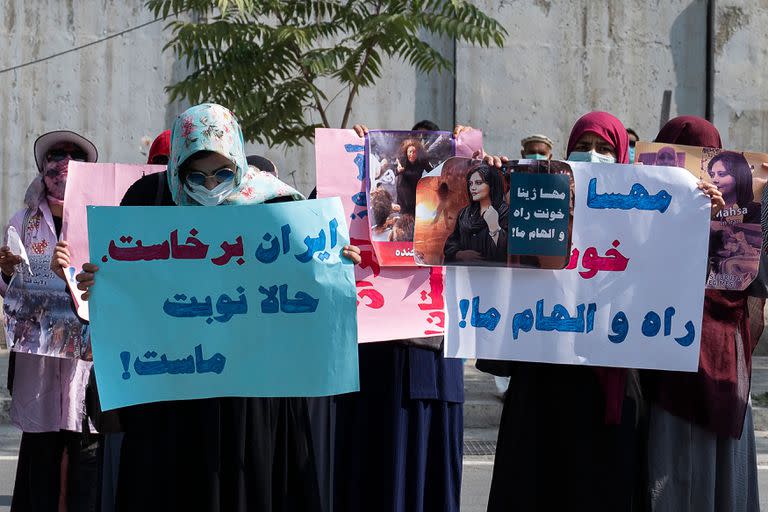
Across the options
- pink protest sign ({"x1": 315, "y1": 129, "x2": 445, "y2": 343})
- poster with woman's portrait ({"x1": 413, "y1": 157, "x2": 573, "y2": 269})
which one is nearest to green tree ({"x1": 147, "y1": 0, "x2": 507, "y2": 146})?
pink protest sign ({"x1": 315, "y1": 129, "x2": 445, "y2": 343})

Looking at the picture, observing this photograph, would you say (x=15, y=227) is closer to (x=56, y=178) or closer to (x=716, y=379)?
(x=56, y=178)

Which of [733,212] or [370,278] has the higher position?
[733,212]

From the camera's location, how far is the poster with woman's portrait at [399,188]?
4.62 metres

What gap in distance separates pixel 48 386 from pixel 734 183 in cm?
279

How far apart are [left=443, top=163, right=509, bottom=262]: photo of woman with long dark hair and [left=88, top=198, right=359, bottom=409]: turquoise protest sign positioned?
1.57 ft

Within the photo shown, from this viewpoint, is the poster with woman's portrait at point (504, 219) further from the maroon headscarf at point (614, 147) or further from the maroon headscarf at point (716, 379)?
the maroon headscarf at point (716, 379)

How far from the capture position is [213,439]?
3506mm

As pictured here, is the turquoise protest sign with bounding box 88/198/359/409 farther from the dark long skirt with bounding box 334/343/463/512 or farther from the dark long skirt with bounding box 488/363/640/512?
the dark long skirt with bounding box 334/343/463/512

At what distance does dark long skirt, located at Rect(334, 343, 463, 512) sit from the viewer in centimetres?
459

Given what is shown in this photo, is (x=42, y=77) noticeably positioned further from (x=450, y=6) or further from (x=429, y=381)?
(x=429, y=381)

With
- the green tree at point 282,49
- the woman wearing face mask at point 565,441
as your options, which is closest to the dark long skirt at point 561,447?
the woman wearing face mask at point 565,441

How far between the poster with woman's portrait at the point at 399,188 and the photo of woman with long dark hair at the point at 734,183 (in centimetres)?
103

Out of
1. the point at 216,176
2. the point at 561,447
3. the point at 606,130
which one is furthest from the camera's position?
the point at 606,130

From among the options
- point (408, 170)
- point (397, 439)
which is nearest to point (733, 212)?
point (408, 170)
